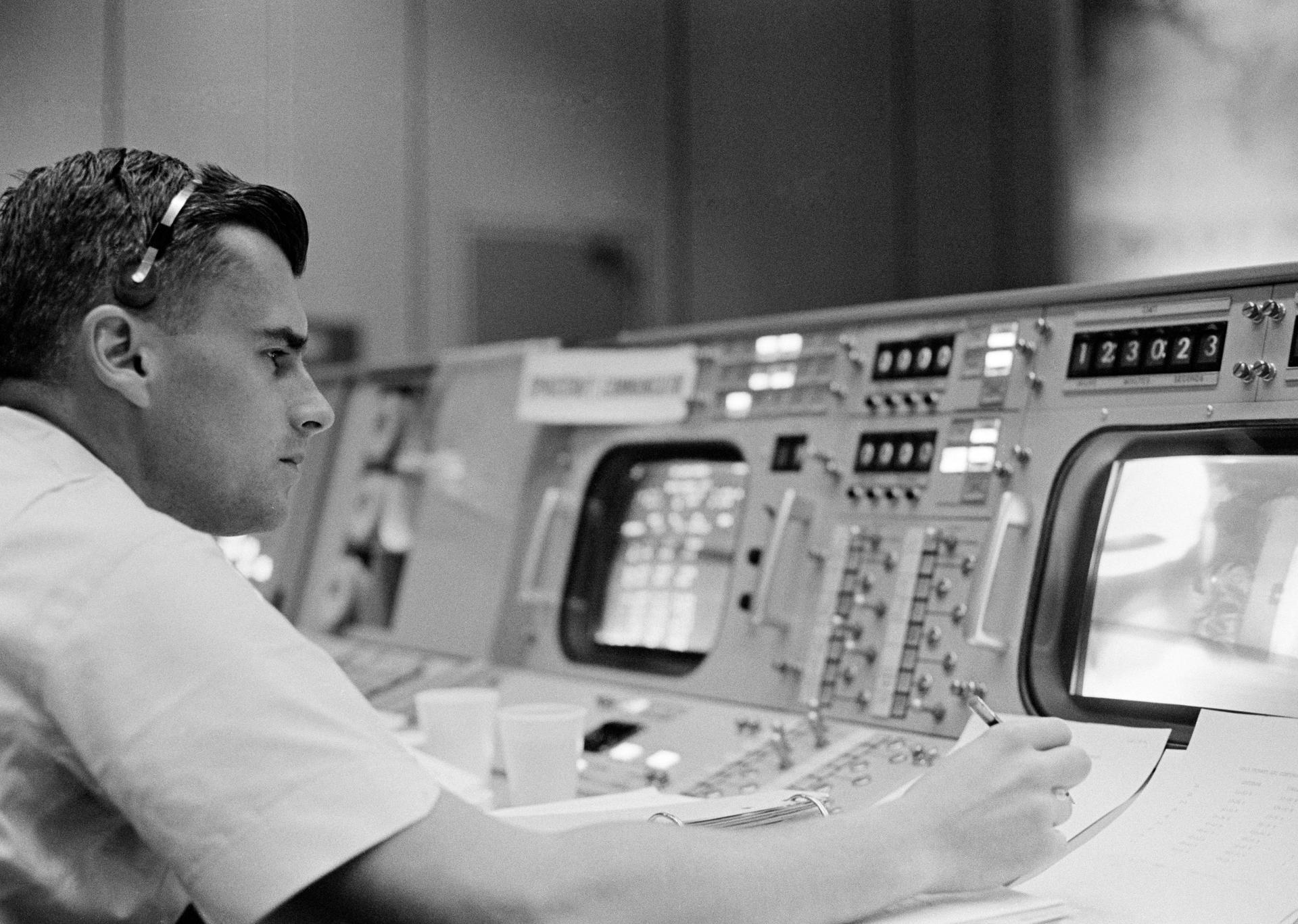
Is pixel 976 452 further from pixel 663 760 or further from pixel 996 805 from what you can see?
pixel 996 805

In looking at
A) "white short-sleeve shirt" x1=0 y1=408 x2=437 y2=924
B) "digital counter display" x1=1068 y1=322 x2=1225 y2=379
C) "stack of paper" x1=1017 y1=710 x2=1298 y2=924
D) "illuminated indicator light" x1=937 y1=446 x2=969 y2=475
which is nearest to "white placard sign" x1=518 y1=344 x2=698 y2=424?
"illuminated indicator light" x1=937 y1=446 x2=969 y2=475

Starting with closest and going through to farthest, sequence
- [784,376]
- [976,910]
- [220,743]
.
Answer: [220,743]
[976,910]
[784,376]

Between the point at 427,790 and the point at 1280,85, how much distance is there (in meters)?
3.42

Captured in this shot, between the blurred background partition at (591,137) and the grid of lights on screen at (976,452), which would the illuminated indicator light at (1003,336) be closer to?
the grid of lights on screen at (976,452)

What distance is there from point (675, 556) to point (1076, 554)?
70 cm

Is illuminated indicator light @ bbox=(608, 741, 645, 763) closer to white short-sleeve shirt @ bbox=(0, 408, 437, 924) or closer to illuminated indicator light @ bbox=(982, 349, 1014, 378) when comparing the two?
illuminated indicator light @ bbox=(982, 349, 1014, 378)

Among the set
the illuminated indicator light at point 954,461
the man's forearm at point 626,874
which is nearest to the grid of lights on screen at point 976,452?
the illuminated indicator light at point 954,461

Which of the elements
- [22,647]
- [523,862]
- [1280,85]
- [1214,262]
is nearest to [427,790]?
[523,862]

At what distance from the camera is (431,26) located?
1484mm

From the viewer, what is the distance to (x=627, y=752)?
164cm

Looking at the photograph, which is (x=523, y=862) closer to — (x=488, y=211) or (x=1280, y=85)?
(x=488, y=211)

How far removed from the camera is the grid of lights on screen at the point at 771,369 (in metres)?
1.79

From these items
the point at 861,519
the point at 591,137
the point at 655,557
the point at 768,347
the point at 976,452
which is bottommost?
the point at 655,557

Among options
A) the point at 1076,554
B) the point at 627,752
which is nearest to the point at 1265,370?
the point at 1076,554
